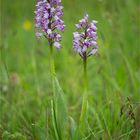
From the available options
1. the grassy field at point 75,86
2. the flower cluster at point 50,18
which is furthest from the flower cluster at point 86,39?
the grassy field at point 75,86

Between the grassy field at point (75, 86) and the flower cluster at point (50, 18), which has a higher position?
the flower cluster at point (50, 18)

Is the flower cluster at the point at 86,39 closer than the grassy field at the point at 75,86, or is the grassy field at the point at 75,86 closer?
the flower cluster at the point at 86,39

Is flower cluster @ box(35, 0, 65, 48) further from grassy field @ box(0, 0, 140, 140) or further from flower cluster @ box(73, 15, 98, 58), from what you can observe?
grassy field @ box(0, 0, 140, 140)

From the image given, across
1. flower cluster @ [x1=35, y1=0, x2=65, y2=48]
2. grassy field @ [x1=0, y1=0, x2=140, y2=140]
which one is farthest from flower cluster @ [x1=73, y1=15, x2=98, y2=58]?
grassy field @ [x1=0, y1=0, x2=140, y2=140]

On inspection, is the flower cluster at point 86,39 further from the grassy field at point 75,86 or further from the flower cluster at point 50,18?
the grassy field at point 75,86

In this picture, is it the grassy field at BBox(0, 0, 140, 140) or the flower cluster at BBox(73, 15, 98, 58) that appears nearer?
the flower cluster at BBox(73, 15, 98, 58)

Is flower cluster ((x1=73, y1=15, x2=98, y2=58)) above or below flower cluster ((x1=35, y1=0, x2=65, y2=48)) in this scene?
below
